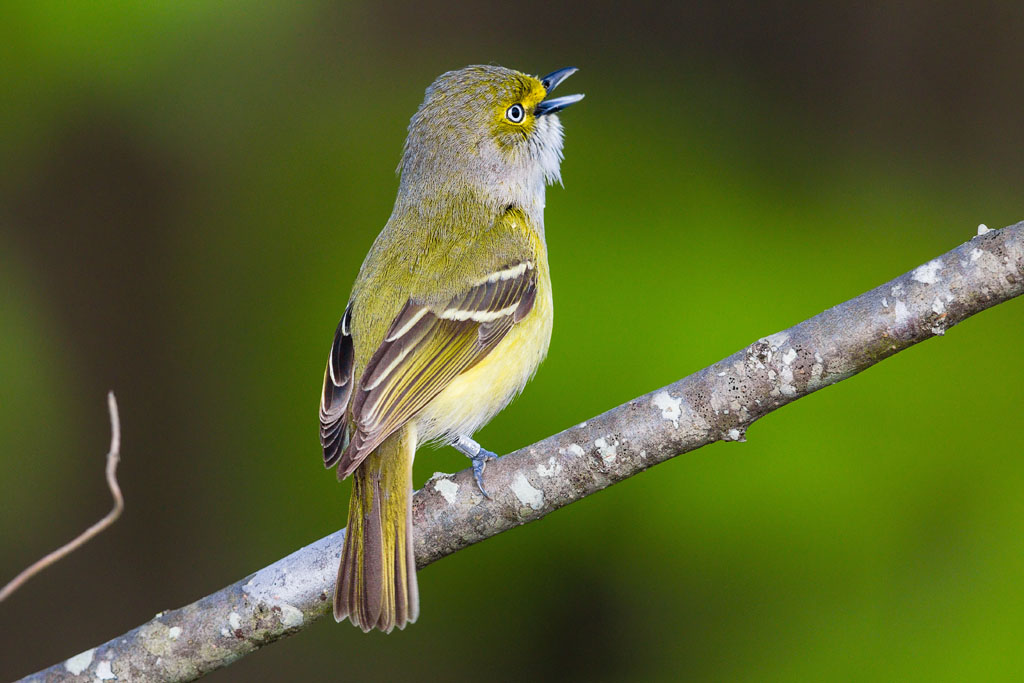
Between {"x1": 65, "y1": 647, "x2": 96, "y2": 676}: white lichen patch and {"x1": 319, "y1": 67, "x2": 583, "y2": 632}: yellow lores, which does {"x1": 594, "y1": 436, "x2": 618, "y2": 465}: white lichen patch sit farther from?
{"x1": 65, "y1": 647, "x2": 96, "y2": 676}: white lichen patch

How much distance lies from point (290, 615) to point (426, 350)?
0.84 meters

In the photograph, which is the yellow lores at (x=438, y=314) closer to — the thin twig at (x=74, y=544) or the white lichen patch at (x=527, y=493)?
the white lichen patch at (x=527, y=493)

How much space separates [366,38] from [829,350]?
3.75 m

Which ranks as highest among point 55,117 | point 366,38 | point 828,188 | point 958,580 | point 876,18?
point 366,38

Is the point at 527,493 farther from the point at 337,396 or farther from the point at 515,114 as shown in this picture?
the point at 515,114

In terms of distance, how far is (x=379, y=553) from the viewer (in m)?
2.76

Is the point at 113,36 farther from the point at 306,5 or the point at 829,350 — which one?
the point at 829,350

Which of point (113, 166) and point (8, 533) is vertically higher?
point (113, 166)

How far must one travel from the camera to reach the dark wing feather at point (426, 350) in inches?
115

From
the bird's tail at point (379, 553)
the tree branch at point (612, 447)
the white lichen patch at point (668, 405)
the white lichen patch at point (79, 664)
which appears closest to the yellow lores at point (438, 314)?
the bird's tail at point (379, 553)

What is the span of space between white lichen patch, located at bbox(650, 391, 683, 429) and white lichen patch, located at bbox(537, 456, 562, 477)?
0.95ft

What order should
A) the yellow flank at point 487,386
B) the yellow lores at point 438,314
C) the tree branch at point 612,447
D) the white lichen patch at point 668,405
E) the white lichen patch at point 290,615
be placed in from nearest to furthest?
the tree branch at point 612,447
the white lichen patch at point 668,405
the white lichen patch at point 290,615
the yellow lores at point 438,314
the yellow flank at point 487,386

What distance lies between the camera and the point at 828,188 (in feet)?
15.1

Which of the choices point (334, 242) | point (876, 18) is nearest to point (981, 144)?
point (876, 18)
